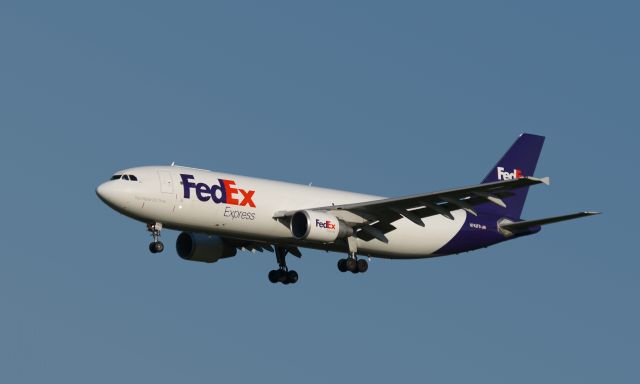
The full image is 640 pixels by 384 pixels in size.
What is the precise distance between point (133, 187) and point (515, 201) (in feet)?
62.2

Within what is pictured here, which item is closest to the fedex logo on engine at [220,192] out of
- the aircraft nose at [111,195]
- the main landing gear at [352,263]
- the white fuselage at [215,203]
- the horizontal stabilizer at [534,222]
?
the white fuselage at [215,203]

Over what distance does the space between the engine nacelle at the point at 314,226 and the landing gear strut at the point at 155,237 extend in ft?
17.6

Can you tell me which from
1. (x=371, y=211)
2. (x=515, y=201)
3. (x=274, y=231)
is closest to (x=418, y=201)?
(x=371, y=211)

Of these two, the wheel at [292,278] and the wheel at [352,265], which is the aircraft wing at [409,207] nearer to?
the wheel at [352,265]

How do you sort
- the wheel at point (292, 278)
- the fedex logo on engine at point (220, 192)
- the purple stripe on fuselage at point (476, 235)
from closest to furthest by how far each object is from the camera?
the fedex logo on engine at point (220, 192) → the purple stripe on fuselage at point (476, 235) → the wheel at point (292, 278)

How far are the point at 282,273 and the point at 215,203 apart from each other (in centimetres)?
820

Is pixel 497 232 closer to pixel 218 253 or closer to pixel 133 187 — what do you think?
pixel 218 253

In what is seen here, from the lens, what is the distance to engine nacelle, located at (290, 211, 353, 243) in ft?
181

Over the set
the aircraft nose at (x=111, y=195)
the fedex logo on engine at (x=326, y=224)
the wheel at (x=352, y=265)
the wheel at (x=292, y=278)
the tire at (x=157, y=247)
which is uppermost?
the aircraft nose at (x=111, y=195)

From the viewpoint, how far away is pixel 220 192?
54.7m

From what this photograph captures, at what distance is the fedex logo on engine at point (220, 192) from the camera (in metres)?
54.3

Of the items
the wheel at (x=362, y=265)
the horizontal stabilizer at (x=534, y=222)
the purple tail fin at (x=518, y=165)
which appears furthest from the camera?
the purple tail fin at (x=518, y=165)

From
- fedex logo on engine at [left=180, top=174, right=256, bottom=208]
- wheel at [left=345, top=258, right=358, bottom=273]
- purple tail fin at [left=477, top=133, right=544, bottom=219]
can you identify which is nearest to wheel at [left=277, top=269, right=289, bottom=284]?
wheel at [left=345, top=258, right=358, bottom=273]

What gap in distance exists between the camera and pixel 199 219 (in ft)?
178
